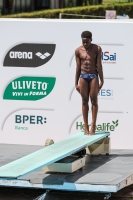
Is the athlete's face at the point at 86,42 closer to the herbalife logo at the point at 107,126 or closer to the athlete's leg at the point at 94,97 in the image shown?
the athlete's leg at the point at 94,97

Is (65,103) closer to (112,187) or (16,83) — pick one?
(16,83)

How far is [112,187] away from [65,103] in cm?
362

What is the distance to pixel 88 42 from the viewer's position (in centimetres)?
1240

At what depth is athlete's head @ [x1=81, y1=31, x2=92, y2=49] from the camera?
40.6 feet

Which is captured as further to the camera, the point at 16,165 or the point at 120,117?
the point at 120,117

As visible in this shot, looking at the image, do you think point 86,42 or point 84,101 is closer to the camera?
point 86,42

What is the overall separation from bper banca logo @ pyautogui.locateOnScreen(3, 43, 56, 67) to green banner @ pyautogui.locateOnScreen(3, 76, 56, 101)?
0.28 m

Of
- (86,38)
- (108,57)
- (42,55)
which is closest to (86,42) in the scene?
(86,38)

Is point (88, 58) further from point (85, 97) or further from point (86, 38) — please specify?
point (85, 97)

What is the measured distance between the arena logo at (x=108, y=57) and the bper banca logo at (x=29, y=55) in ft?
3.24

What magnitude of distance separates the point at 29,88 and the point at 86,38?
72.5 inches

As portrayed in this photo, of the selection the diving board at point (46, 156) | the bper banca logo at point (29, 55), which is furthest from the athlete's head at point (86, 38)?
the diving board at point (46, 156)

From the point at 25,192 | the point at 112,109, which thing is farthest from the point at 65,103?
the point at 25,192

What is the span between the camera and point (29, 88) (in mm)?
13656
